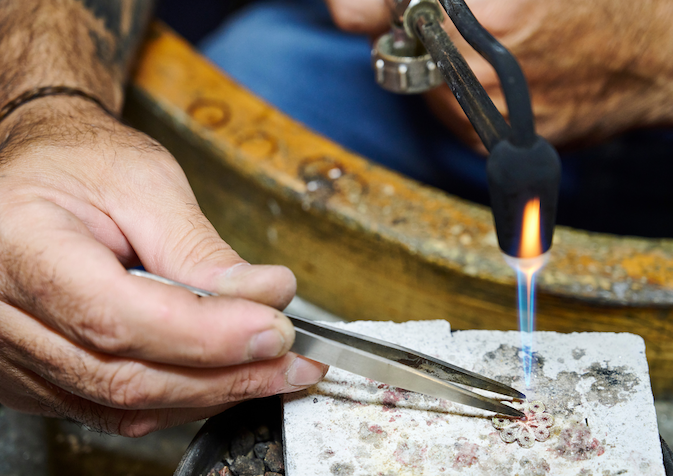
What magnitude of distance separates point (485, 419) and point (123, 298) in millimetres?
362

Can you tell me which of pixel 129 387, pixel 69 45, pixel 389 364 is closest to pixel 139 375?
pixel 129 387

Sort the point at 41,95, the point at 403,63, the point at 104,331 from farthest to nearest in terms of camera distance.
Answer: the point at 41,95, the point at 403,63, the point at 104,331

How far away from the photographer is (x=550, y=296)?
0.88 m

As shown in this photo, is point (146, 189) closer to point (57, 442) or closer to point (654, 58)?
point (57, 442)

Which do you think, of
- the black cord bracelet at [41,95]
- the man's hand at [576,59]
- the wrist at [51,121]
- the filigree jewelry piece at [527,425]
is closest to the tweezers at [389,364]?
the filigree jewelry piece at [527,425]

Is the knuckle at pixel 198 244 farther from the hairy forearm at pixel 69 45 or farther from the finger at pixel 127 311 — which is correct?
the hairy forearm at pixel 69 45

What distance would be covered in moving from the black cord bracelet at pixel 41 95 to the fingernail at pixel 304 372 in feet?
1.52

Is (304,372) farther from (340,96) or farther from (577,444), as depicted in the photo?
(340,96)

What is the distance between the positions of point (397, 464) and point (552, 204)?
0.28 m

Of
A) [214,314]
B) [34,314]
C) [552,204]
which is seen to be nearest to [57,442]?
[34,314]

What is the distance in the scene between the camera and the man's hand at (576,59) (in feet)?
3.19

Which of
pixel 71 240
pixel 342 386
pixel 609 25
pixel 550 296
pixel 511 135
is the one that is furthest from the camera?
pixel 609 25

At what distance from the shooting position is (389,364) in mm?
525

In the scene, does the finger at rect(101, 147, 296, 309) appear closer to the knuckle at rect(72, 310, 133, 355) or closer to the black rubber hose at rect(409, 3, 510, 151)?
the knuckle at rect(72, 310, 133, 355)
